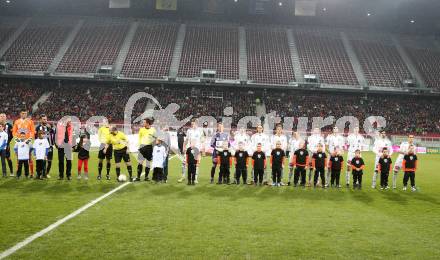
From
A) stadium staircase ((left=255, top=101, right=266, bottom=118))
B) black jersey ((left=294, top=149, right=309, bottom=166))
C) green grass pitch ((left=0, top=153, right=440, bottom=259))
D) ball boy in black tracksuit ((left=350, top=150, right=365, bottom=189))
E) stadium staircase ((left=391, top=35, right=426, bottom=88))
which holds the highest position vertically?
stadium staircase ((left=391, top=35, right=426, bottom=88))

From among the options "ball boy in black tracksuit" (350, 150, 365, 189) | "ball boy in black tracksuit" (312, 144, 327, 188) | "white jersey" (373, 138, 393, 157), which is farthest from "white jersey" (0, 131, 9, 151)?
"white jersey" (373, 138, 393, 157)

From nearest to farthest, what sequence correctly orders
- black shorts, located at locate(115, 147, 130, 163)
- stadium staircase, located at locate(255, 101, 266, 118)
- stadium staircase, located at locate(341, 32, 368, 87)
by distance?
black shorts, located at locate(115, 147, 130, 163) < stadium staircase, located at locate(255, 101, 266, 118) < stadium staircase, located at locate(341, 32, 368, 87)

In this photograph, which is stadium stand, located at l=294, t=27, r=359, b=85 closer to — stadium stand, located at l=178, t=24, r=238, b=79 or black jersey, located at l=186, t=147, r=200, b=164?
stadium stand, located at l=178, t=24, r=238, b=79

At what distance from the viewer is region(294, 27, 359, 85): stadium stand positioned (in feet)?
153

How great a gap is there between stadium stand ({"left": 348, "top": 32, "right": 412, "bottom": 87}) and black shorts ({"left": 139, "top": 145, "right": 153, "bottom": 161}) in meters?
38.7

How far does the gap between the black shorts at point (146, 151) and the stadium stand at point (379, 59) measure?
38.7 m

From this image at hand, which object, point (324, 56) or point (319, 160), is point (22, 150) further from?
point (324, 56)

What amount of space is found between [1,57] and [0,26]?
7.51 metres

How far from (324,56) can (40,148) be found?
141 feet

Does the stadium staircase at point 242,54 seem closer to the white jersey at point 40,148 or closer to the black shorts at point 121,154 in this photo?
the black shorts at point 121,154

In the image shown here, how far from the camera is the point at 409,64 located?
49.8 metres

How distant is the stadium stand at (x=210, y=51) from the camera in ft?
152

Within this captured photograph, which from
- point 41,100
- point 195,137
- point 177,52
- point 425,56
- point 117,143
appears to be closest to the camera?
point 117,143

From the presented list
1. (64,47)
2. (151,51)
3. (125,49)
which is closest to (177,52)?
(151,51)
